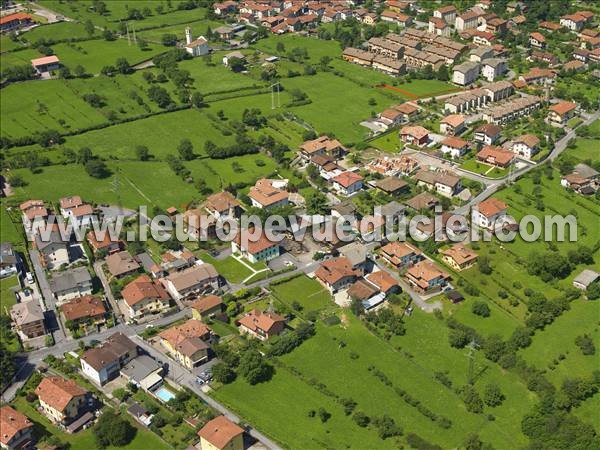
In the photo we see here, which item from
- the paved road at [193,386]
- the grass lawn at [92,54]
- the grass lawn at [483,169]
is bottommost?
the grass lawn at [483,169]

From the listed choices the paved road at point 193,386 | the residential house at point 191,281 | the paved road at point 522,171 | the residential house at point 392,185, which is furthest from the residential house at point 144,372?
the paved road at point 522,171

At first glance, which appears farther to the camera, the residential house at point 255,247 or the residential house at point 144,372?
the residential house at point 255,247

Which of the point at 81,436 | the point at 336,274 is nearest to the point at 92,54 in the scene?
the point at 336,274

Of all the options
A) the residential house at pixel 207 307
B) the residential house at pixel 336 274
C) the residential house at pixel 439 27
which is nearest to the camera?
the residential house at pixel 207 307

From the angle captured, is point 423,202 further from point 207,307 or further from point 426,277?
point 207,307

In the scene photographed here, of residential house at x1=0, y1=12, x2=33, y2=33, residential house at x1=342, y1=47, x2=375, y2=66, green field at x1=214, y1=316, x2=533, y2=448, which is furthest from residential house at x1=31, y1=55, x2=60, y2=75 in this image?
green field at x1=214, y1=316, x2=533, y2=448

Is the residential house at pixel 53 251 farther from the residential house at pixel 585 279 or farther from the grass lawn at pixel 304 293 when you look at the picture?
the residential house at pixel 585 279
